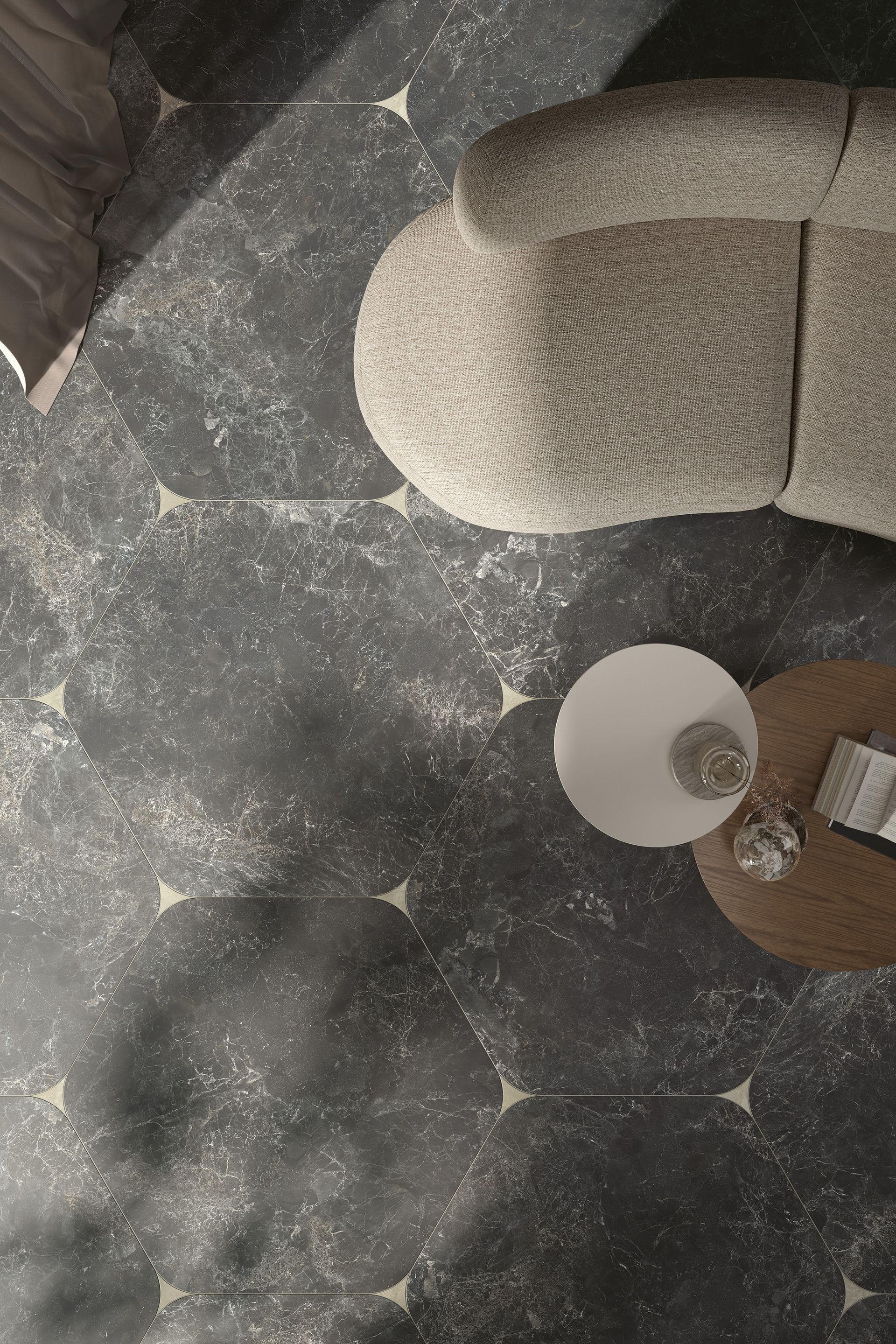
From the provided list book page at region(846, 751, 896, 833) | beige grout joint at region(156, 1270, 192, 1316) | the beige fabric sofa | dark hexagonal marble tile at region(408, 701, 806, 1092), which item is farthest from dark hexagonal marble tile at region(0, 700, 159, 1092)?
book page at region(846, 751, 896, 833)

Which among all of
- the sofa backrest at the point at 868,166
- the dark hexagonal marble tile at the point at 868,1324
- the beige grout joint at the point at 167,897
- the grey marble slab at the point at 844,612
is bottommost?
the dark hexagonal marble tile at the point at 868,1324

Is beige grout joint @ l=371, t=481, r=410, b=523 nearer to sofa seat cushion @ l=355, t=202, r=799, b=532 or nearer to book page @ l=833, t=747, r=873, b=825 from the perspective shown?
sofa seat cushion @ l=355, t=202, r=799, b=532

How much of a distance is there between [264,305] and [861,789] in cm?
157

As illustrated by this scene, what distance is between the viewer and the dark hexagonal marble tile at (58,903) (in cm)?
177

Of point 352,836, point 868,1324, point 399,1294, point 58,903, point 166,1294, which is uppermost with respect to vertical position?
point 58,903

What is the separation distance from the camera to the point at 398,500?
1.77 m

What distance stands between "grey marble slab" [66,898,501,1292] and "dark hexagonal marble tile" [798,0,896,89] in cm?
212

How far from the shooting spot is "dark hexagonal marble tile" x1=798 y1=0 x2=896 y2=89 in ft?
5.82

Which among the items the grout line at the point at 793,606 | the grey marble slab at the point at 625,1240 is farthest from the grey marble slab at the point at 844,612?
the grey marble slab at the point at 625,1240

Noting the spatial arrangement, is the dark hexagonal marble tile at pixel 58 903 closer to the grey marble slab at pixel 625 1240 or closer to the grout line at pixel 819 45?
the grey marble slab at pixel 625 1240

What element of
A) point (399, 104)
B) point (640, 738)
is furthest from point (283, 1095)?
point (399, 104)

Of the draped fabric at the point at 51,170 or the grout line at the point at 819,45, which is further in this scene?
the grout line at the point at 819,45

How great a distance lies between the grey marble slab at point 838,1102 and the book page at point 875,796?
1.57 ft

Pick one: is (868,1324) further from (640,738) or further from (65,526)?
(65,526)
